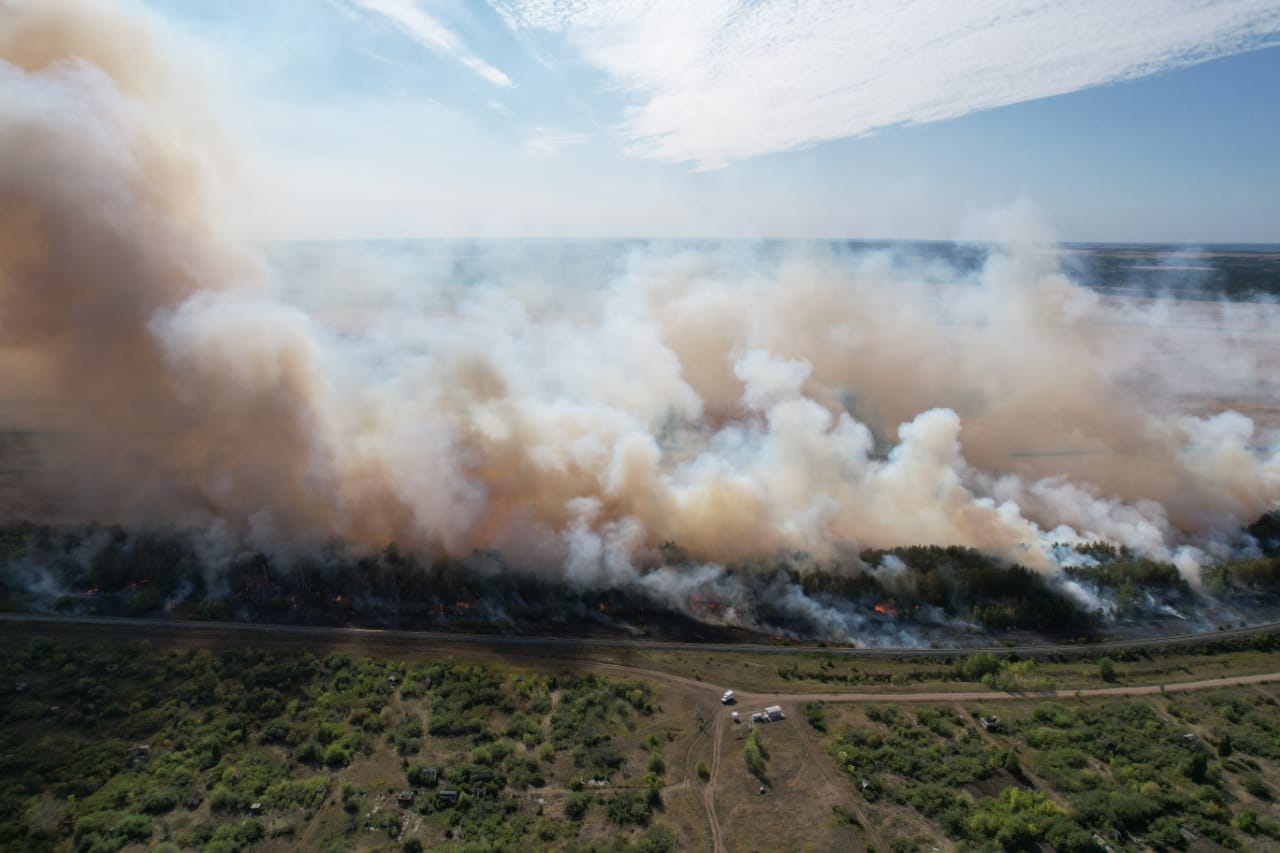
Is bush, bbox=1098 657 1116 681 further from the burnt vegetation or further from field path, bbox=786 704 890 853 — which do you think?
field path, bbox=786 704 890 853

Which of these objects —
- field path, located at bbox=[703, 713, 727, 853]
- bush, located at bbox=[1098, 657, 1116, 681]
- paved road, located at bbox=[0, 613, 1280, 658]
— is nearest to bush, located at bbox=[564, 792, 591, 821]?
field path, located at bbox=[703, 713, 727, 853]

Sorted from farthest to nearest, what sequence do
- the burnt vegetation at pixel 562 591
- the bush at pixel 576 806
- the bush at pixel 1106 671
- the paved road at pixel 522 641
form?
the burnt vegetation at pixel 562 591 → the paved road at pixel 522 641 → the bush at pixel 1106 671 → the bush at pixel 576 806

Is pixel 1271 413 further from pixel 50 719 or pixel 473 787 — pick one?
pixel 50 719

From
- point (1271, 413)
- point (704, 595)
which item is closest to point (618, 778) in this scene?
point (704, 595)

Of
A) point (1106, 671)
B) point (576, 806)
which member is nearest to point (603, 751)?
point (576, 806)

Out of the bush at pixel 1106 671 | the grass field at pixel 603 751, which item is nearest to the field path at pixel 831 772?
the grass field at pixel 603 751

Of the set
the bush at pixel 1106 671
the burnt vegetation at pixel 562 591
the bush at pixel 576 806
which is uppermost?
the burnt vegetation at pixel 562 591

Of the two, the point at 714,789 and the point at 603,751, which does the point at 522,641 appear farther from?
the point at 714,789

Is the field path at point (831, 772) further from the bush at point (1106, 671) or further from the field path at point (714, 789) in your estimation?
the bush at point (1106, 671)
